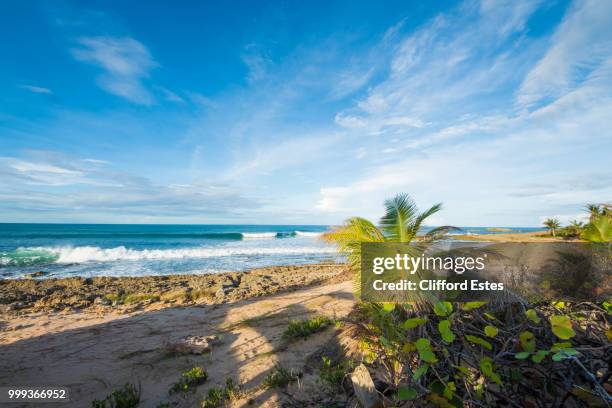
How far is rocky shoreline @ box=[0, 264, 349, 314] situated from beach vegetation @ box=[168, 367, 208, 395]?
612 cm

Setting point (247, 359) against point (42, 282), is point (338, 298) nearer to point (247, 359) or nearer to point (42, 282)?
point (247, 359)

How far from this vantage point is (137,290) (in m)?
12.7

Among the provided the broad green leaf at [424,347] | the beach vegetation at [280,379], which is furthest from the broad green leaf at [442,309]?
the beach vegetation at [280,379]

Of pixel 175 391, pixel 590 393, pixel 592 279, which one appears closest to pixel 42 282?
pixel 175 391

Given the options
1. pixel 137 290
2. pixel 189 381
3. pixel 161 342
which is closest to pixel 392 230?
pixel 189 381

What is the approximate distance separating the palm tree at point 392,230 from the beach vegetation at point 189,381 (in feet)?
10.2

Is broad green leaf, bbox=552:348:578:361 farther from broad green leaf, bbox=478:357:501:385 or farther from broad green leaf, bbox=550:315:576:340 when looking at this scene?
broad green leaf, bbox=478:357:501:385

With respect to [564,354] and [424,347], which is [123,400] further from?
[564,354]

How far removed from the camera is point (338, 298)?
929 centimetres

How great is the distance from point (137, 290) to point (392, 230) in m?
12.6

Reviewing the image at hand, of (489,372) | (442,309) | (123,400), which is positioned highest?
(442,309)

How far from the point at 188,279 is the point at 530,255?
577 inches

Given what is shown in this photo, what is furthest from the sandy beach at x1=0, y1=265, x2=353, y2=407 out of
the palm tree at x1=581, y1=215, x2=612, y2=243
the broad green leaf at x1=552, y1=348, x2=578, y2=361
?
the palm tree at x1=581, y1=215, x2=612, y2=243

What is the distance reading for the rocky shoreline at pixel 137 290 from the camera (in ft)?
34.4
